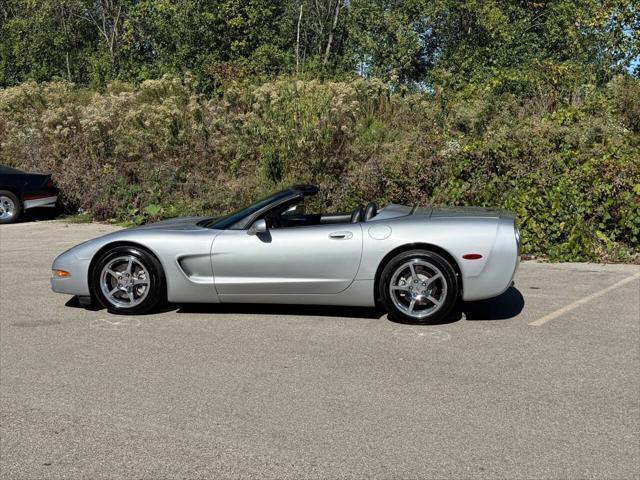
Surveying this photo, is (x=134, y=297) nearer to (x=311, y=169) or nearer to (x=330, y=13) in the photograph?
(x=311, y=169)

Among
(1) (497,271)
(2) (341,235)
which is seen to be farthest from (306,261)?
(1) (497,271)

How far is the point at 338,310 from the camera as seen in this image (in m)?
7.44

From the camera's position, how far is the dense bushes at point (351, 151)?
10.6m

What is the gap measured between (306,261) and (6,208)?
1062 centimetres

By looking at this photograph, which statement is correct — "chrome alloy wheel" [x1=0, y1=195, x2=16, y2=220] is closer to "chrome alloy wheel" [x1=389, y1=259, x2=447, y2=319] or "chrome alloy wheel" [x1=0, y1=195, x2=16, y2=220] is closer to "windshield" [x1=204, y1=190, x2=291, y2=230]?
"windshield" [x1=204, y1=190, x2=291, y2=230]

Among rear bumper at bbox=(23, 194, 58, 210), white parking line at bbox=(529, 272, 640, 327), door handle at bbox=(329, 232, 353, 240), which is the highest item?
door handle at bbox=(329, 232, 353, 240)

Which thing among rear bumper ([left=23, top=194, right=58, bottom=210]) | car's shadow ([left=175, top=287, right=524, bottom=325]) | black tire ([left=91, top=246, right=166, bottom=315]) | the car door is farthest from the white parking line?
rear bumper ([left=23, top=194, right=58, bottom=210])

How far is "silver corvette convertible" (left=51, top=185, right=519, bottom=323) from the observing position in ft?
21.8

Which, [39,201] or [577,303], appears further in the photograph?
[39,201]

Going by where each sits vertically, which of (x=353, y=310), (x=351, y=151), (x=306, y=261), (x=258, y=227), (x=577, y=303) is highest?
(x=351, y=151)

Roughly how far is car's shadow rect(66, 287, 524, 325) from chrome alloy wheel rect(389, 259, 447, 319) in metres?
0.29

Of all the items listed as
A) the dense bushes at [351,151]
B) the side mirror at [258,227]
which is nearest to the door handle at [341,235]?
the side mirror at [258,227]

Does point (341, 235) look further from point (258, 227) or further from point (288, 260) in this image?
point (258, 227)

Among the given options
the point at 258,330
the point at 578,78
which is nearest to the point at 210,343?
the point at 258,330
